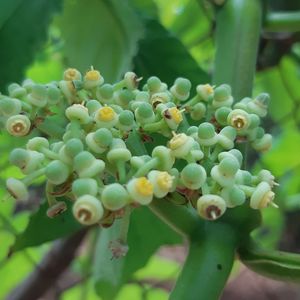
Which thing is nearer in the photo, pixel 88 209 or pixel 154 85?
pixel 88 209

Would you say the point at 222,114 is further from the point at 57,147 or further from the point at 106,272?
the point at 106,272

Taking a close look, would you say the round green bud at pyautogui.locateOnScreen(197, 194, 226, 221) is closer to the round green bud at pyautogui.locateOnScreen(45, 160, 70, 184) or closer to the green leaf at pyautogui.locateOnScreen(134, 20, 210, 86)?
the round green bud at pyautogui.locateOnScreen(45, 160, 70, 184)

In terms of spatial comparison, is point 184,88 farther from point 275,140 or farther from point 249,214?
point 275,140

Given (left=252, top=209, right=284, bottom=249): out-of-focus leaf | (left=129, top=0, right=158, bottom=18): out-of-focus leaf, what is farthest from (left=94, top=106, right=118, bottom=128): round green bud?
(left=252, top=209, right=284, bottom=249): out-of-focus leaf

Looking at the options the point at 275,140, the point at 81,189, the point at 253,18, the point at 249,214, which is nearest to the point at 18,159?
the point at 81,189

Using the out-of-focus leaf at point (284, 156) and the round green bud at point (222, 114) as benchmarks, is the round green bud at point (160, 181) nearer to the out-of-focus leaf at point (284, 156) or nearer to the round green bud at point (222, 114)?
the round green bud at point (222, 114)

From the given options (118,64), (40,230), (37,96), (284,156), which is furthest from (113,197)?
(284,156)
